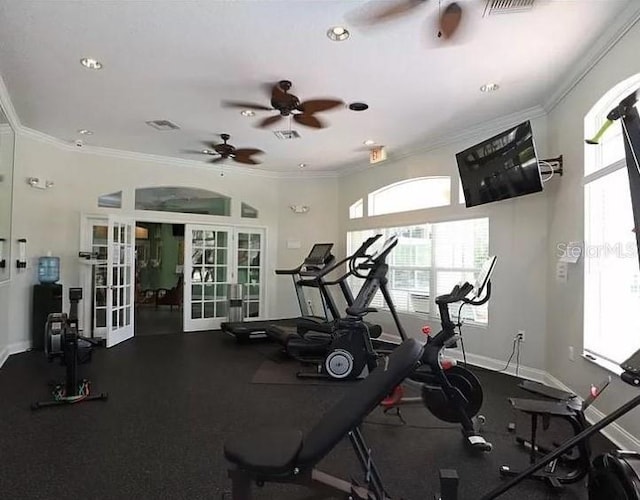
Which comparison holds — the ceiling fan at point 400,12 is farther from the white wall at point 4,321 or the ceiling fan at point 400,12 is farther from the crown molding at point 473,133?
the white wall at point 4,321

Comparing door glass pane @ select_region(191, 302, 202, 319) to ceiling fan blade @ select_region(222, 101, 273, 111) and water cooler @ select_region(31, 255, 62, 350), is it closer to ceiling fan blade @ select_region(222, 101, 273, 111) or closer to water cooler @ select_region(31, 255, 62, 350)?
water cooler @ select_region(31, 255, 62, 350)

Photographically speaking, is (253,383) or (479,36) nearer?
(479,36)

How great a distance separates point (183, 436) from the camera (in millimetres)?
3121

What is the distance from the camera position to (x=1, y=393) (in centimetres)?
399

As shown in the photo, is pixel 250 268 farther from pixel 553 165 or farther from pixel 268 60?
pixel 553 165

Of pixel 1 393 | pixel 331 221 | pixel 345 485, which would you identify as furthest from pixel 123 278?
pixel 345 485

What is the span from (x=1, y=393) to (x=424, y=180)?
5.84 metres

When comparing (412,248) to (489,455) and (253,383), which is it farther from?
(489,455)

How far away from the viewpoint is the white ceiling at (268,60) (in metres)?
2.94

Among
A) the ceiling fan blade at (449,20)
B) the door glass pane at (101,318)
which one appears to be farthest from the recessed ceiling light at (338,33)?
the door glass pane at (101,318)

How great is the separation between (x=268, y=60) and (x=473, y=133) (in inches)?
121

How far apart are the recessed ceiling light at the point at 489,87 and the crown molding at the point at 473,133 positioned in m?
0.80

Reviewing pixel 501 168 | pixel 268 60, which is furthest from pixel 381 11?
pixel 501 168

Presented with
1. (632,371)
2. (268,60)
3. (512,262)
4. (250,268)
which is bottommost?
(632,371)
